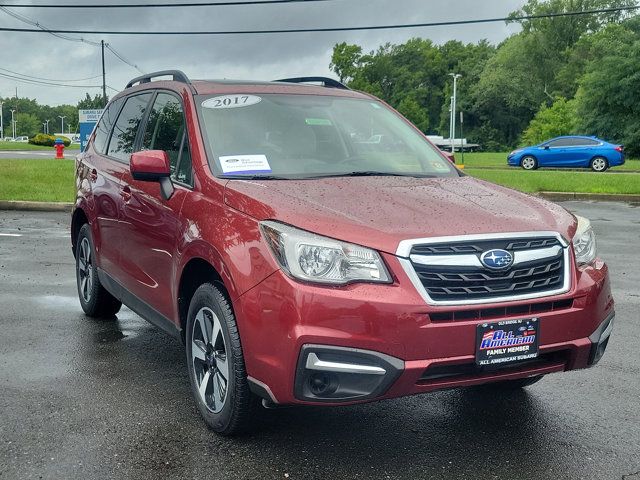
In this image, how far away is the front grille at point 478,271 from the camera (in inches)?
124

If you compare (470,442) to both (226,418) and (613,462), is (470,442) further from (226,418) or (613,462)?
(226,418)

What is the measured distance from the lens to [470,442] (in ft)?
12.1

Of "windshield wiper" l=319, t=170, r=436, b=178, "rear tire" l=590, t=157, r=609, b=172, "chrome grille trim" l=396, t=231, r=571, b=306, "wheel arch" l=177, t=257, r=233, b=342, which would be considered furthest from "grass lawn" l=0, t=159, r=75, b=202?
"rear tire" l=590, t=157, r=609, b=172

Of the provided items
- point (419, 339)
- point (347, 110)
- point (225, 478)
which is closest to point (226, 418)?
point (225, 478)

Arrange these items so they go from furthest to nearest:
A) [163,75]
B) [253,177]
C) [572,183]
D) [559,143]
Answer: [559,143], [572,183], [163,75], [253,177]

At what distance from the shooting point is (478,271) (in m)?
3.19

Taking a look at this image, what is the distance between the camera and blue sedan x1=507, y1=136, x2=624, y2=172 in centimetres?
2764

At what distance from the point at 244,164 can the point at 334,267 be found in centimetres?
114

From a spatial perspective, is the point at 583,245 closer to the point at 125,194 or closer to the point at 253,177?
the point at 253,177

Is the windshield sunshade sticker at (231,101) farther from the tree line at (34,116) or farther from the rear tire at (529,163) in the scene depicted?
the tree line at (34,116)

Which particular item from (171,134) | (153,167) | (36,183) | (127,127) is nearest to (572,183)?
(36,183)

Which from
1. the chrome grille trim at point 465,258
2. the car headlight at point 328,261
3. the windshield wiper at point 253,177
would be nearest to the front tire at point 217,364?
the car headlight at point 328,261

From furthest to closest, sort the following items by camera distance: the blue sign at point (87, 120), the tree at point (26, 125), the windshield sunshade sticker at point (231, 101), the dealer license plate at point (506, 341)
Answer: the tree at point (26, 125) → the blue sign at point (87, 120) → the windshield sunshade sticker at point (231, 101) → the dealer license plate at point (506, 341)

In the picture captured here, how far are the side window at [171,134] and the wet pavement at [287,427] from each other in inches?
51.1
